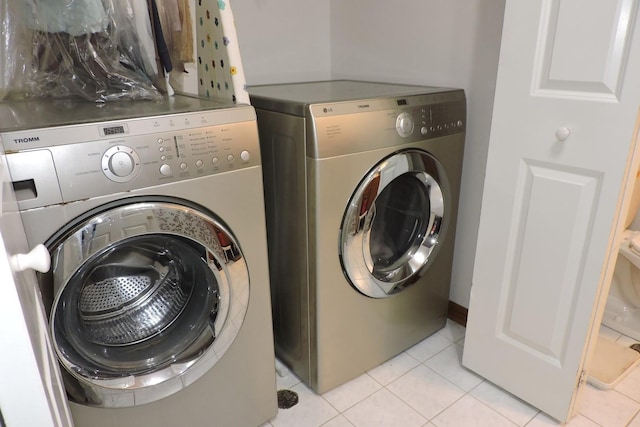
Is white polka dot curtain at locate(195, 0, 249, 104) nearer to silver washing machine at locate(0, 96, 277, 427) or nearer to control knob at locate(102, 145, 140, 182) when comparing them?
silver washing machine at locate(0, 96, 277, 427)

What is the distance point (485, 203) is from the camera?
4.60ft

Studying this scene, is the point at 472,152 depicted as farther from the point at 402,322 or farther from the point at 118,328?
the point at 118,328

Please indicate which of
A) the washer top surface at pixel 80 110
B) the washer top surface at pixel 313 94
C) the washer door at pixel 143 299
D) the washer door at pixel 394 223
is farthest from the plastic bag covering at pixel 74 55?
the washer door at pixel 394 223

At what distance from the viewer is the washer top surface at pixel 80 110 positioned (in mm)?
895

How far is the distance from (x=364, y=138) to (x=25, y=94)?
0.94 m

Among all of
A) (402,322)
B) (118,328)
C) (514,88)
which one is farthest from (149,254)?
(514,88)

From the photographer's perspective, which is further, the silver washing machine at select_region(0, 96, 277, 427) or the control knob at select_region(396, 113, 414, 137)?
the control knob at select_region(396, 113, 414, 137)

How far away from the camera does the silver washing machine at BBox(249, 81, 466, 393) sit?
125cm

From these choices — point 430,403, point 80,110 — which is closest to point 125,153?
point 80,110

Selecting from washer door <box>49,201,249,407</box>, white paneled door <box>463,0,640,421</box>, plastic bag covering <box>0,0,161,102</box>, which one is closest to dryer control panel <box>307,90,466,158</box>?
white paneled door <box>463,0,640,421</box>

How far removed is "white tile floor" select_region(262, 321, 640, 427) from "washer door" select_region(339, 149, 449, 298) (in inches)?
13.1

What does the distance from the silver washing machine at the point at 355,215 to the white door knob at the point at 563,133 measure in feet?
1.23

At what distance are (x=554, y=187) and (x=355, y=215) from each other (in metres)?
0.54

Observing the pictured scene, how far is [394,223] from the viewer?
1.59 meters
